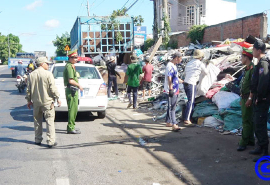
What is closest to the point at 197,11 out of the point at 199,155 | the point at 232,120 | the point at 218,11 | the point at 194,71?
the point at 218,11

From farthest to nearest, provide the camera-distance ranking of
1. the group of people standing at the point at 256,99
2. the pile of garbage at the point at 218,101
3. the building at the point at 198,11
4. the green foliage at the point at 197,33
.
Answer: the building at the point at 198,11 → the green foliage at the point at 197,33 → the pile of garbage at the point at 218,101 → the group of people standing at the point at 256,99

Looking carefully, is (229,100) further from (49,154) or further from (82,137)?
(49,154)

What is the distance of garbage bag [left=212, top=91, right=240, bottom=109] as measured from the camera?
8.04 metres

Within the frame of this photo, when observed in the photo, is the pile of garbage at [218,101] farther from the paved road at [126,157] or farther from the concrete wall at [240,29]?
the concrete wall at [240,29]

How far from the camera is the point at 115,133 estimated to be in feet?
24.8

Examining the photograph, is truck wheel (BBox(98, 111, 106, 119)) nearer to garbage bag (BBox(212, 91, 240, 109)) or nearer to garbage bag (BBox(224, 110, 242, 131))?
garbage bag (BBox(212, 91, 240, 109))

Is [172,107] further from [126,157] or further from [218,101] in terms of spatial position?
[126,157]

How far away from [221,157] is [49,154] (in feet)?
10.1

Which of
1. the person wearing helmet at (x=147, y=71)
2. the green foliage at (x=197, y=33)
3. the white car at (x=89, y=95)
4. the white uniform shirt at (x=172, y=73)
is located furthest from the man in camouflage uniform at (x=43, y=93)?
the green foliage at (x=197, y=33)

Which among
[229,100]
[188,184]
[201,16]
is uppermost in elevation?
[201,16]

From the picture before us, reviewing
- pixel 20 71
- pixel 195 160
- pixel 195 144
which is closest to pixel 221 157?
pixel 195 160

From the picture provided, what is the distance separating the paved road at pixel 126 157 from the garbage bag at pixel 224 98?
0.91m

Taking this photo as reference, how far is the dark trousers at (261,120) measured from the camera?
5.27 m

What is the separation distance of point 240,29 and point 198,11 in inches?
822
